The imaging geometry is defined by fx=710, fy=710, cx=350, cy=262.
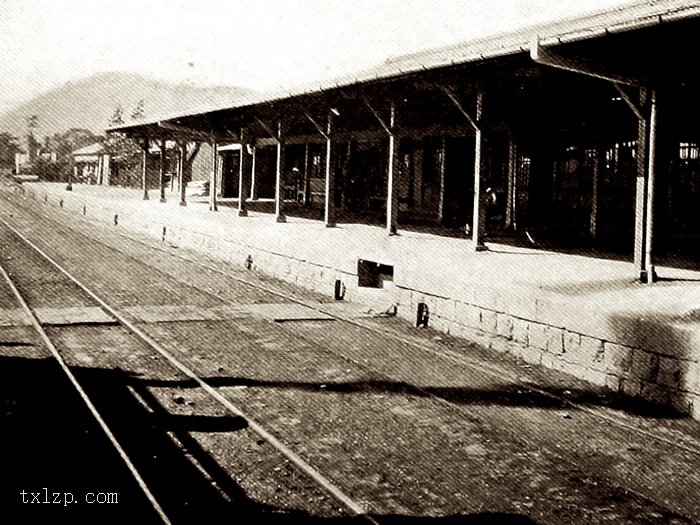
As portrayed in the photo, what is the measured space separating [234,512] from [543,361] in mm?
4812

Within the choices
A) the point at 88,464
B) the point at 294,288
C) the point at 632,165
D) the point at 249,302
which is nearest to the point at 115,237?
the point at 294,288

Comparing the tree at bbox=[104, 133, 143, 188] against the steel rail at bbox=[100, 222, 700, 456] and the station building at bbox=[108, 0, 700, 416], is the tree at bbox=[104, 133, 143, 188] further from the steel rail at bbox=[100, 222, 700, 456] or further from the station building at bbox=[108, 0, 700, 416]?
the steel rail at bbox=[100, 222, 700, 456]

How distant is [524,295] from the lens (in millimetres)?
8266

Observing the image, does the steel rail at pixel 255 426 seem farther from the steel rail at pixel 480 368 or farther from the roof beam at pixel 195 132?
the roof beam at pixel 195 132

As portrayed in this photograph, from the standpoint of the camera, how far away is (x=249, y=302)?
11430 millimetres

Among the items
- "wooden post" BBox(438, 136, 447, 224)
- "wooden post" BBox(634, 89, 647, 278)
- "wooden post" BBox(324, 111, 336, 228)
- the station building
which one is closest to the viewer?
the station building

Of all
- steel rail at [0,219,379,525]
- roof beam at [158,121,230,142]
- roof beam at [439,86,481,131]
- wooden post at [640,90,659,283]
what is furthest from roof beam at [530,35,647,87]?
roof beam at [158,121,230,142]

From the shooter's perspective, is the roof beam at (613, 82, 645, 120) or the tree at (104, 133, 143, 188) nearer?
the roof beam at (613, 82, 645, 120)

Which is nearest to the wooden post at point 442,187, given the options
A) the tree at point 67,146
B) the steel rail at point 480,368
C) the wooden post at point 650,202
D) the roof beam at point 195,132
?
the steel rail at point 480,368

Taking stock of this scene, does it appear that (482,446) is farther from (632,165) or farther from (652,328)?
(632,165)

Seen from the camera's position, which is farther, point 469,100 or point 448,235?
point 448,235

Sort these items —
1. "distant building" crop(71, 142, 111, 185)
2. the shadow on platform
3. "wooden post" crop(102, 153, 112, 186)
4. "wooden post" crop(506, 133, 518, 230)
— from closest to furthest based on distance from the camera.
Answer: the shadow on platform < "wooden post" crop(506, 133, 518, 230) < "wooden post" crop(102, 153, 112, 186) < "distant building" crop(71, 142, 111, 185)

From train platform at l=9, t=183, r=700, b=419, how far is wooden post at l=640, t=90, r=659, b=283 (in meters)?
0.18

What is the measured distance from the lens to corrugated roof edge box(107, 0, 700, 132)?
668cm
